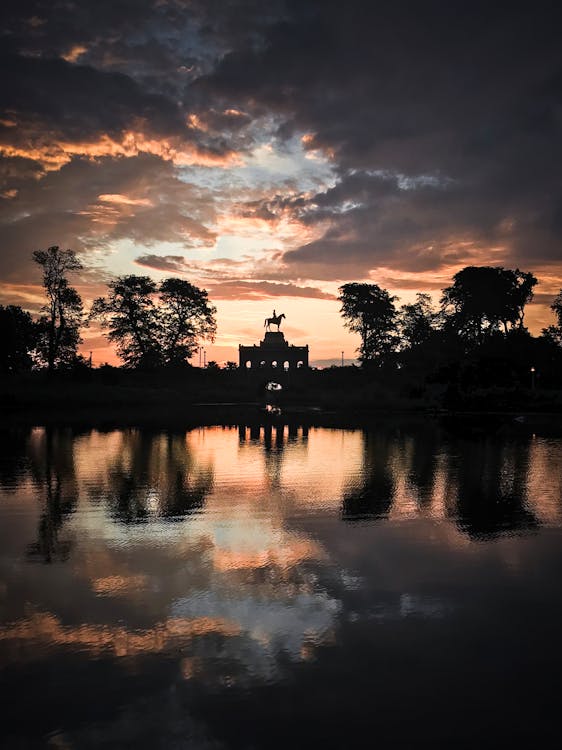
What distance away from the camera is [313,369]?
3514 inches

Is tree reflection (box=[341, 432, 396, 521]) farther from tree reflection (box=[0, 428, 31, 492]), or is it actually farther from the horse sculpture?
the horse sculpture

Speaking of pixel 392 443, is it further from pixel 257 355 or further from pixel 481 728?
pixel 257 355

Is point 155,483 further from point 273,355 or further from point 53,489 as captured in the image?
point 273,355

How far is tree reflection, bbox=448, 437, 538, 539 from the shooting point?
10.8m

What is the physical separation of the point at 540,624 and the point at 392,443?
18879mm

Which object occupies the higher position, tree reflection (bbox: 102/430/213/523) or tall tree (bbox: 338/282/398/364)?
tall tree (bbox: 338/282/398/364)

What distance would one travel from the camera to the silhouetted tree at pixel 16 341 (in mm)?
58816

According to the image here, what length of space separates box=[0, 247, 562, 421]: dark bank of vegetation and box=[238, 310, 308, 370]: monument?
1.82m

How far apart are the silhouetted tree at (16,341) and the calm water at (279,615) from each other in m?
50.3

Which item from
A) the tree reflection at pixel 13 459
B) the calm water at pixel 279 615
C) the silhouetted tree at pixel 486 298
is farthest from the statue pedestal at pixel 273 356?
the calm water at pixel 279 615

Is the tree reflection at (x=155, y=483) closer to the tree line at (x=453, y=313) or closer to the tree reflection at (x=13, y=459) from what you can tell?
the tree reflection at (x=13, y=459)

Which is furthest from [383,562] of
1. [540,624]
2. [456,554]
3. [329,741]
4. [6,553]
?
[6,553]

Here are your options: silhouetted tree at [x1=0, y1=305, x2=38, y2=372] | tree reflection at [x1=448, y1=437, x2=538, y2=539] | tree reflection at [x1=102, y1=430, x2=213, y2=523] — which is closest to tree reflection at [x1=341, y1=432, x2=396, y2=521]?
tree reflection at [x1=448, y1=437, x2=538, y2=539]

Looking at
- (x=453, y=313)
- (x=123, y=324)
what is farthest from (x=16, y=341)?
(x=453, y=313)
